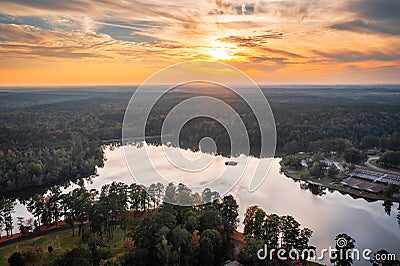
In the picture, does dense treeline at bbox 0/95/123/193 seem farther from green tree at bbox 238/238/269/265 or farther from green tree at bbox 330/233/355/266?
green tree at bbox 330/233/355/266

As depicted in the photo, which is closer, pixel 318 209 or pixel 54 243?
pixel 54 243

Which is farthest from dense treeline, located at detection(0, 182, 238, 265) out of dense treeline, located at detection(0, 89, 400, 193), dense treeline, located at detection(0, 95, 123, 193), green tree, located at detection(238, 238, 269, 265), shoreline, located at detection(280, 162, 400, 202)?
shoreline, located at detection(280, 162, 400, 202)

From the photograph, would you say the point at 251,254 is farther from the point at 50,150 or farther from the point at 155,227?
the point at 50,150

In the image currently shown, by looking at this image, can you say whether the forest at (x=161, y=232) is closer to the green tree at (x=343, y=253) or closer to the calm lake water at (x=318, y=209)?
the green tree at (x=343, y=253)

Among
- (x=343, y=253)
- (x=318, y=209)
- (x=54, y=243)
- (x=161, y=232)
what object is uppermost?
(x=161, y=232)

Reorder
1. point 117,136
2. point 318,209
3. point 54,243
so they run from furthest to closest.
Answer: point 117,136, point 318,209, point 54,243

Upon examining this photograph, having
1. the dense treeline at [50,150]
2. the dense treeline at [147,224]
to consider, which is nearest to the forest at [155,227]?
the dense treeline at [147,224]

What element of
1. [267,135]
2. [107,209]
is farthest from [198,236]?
[267,135]

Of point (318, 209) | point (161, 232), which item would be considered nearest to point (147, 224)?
point (161, 232)

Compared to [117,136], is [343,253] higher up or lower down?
higher up

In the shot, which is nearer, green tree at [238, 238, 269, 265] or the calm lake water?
green tree at [238, 238, 269, 265]
